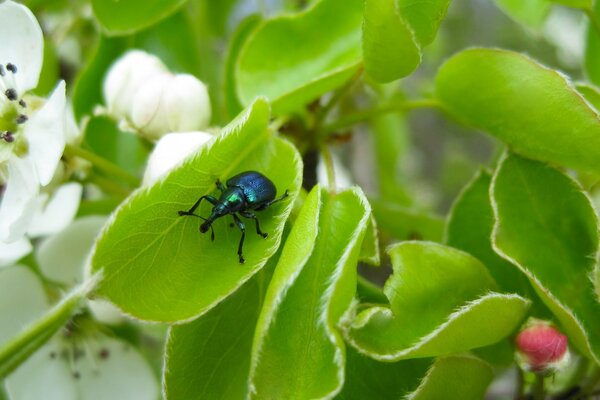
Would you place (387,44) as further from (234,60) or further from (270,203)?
(234,60)

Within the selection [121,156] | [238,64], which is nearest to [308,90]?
[238,64]

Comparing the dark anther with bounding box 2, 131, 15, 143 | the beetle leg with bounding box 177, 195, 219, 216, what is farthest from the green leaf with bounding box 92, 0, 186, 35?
the beetle leg with bounding box 177, 195, 219, 216

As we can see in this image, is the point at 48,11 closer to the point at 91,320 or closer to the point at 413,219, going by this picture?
the point at 91,320

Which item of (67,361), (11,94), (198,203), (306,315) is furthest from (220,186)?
(67,361)

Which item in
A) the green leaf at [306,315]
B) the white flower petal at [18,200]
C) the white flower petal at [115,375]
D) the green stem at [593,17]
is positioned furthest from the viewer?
the white flower petal at [115,375]

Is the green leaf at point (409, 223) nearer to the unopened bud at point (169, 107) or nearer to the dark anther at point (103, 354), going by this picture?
the unopened bud at point (169, 107)

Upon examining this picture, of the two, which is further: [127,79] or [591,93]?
[127,79]

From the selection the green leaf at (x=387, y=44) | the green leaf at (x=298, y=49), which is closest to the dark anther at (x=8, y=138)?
the green leaf at (x=298, y=49)
